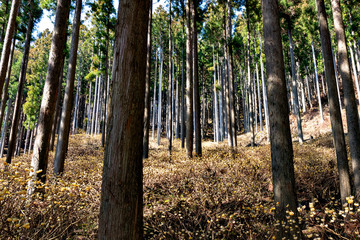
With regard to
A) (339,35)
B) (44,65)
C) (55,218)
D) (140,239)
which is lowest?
(55,218)

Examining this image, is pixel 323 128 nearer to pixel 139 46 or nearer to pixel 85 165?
pixel 85 165

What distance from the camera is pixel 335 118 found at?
546 cm

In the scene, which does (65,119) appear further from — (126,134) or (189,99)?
(126,134)

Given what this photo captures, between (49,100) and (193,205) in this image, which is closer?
(193,205)

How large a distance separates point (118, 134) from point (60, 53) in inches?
166

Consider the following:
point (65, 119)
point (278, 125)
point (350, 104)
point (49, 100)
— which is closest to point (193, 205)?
point (278, 125)

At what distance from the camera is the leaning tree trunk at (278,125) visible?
316 centimetres

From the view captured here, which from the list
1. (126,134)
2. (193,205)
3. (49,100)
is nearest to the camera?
(126,134)

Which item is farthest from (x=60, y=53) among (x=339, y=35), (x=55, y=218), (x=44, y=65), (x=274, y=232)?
(x=44, y=65)

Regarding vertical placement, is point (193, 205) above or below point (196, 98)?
below

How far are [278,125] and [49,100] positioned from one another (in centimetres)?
483

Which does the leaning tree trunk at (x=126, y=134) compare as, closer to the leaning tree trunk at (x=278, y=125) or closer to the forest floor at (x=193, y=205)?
the forest floor at (x=193, y=205)

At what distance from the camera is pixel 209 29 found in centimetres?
2247

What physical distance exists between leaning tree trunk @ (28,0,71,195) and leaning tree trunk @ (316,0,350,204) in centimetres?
694
